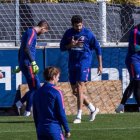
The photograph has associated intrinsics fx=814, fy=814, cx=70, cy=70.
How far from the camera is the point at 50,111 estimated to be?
980cm

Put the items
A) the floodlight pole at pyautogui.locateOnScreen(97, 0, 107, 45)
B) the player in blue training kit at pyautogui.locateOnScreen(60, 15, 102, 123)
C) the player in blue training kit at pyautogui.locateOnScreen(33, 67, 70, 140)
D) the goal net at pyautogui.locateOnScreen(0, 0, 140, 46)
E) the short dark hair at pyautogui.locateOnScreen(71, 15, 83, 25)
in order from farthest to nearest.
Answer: the floodlight pole at pyautogui.locateOnScreen(97, 0, 107, 45), the goal net at pyautogui.locateOnScreen(0, 0, 140, 46), the player in blue training kit at pyautogui.locateOnScreen(60, 15, 102, 123), the short dark hair at pyautogui.locateOnScreen(71, 15, 83, 25), the player in blue training kit at pyautogui.locateOnScreen(33, 67, 70, 140)

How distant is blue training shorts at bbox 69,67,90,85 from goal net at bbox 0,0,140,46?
3861 mm

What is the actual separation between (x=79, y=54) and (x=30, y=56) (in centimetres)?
98

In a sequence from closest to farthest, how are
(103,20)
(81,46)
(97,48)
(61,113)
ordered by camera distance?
(61,113)
(97,48)
(81,46)
(103,20)

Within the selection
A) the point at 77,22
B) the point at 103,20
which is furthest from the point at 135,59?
the point at 103,20

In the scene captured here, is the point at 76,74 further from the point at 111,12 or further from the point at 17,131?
the point at 111,12

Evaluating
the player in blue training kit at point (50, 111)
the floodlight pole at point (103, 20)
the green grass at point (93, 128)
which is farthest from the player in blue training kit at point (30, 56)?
the player in blue training kit at point (50, 111)

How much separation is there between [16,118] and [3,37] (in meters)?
3.39

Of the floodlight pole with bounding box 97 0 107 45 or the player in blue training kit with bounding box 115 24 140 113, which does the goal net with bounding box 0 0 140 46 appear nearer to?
the floodlight pole with bounding box 97 0 107 45

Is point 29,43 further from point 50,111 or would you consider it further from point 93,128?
point 50,111

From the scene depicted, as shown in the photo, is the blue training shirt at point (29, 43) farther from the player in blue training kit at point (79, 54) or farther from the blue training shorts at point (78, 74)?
the blue training shorts at point (78, 74)

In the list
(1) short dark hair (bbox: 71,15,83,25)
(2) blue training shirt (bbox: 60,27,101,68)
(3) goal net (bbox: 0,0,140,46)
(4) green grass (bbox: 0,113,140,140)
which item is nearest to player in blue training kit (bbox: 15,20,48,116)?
(2) blue training shirt (bbox: 60,27,101,68)

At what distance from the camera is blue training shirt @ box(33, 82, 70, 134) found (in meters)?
9.75

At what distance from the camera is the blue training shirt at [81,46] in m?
14.7
